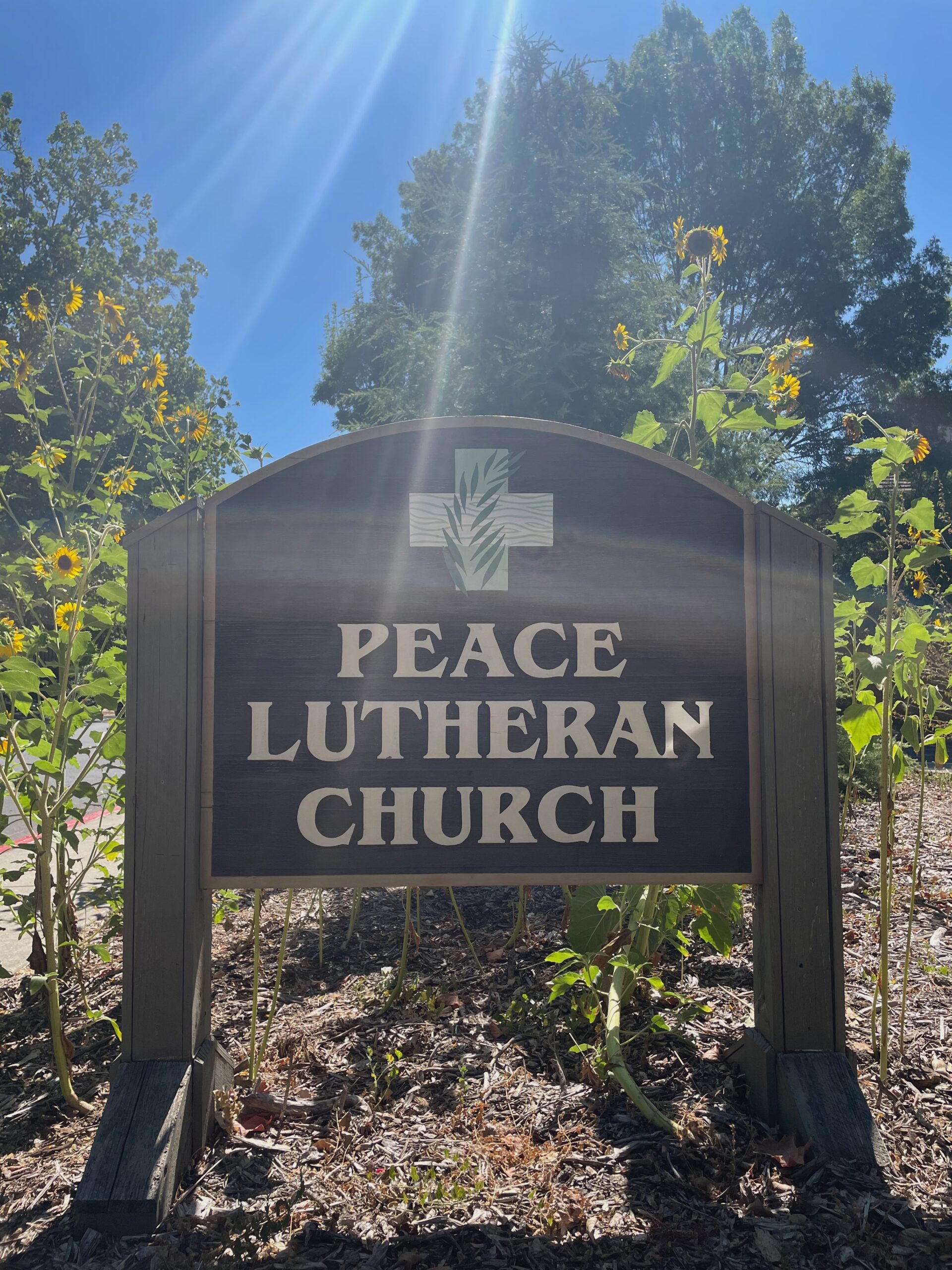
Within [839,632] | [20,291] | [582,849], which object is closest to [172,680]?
[582,849]

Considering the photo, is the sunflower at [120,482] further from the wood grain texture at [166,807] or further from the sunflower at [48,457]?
the wood grain texture at [166,807]

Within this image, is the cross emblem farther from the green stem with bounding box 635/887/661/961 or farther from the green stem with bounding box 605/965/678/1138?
the green stem with bounding box 605/965/678/1138

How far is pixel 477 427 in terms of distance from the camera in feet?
6.77

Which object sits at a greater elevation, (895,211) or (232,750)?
(895,211)

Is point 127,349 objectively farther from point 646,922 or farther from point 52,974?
point 646,922

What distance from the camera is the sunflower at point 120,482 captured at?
2881 millimetres

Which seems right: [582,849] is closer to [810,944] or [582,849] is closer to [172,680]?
[810,944]

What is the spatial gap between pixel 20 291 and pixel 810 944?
2374cm

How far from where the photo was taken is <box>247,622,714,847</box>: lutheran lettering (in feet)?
6.48

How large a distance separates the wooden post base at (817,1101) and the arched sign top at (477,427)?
1.34m

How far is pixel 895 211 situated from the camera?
68.7ft

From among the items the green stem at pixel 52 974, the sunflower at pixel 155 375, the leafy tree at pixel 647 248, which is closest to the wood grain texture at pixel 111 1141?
the green stem at pixel 52 974

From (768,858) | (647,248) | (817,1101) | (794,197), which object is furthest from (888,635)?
(794,197)

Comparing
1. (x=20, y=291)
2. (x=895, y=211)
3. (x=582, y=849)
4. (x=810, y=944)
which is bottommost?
(x=810, y=944)
